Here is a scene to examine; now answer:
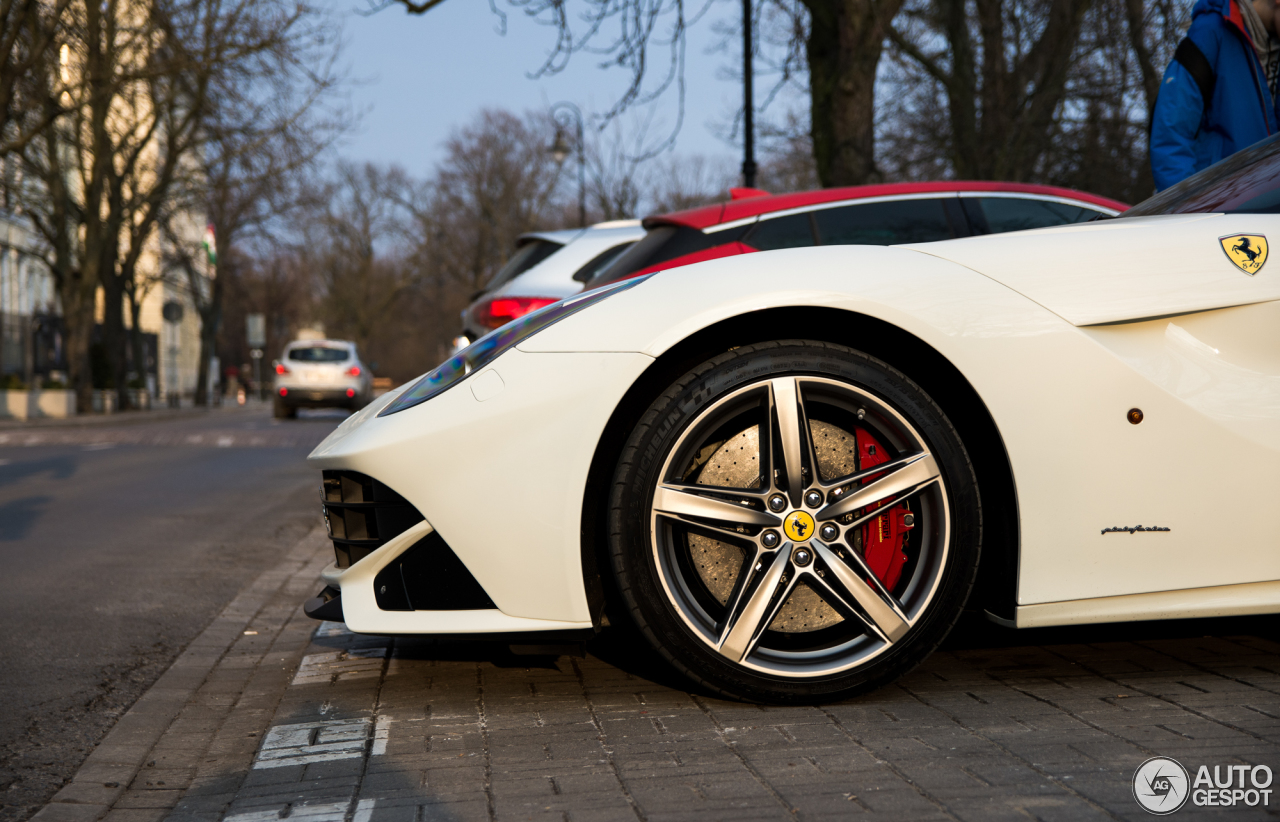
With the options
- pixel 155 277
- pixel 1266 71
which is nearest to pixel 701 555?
pixel 1266 71

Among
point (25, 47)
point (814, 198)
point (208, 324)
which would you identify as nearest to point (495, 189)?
point (208, 324)

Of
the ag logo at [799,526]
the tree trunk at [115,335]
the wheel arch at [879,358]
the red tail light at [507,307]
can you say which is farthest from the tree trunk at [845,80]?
the tree trunk at [115,335]

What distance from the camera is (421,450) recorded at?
275cm

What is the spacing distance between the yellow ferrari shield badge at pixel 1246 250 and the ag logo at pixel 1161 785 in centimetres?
124

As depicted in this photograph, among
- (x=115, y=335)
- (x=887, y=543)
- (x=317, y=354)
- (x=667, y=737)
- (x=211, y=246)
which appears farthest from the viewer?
A: (x=211, y=246)

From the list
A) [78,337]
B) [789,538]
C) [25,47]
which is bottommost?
[789,538]

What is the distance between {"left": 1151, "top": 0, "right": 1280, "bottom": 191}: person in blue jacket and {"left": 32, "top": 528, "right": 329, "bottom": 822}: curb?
13.4 feet

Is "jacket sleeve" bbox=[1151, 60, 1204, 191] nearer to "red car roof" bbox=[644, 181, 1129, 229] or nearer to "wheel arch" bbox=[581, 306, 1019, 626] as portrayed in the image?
"red car roof" bbox=[644, 181, 1129, 229]

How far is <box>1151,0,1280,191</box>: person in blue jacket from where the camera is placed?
4617 mm

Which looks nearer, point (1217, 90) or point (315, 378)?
point (1217, 90)

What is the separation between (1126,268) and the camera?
2.81 meters

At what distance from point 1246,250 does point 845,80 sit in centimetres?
895

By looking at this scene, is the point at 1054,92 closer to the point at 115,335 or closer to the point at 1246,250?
the point at 1246,250

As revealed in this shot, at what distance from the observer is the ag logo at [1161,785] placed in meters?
2.10
